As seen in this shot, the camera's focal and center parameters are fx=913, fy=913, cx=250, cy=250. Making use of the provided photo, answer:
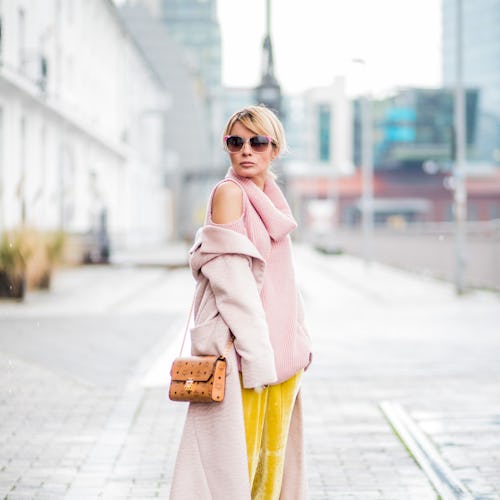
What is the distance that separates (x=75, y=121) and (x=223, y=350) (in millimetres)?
29811

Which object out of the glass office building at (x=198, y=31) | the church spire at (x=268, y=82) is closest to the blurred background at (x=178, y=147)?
the church spire at (x=268, y=82)

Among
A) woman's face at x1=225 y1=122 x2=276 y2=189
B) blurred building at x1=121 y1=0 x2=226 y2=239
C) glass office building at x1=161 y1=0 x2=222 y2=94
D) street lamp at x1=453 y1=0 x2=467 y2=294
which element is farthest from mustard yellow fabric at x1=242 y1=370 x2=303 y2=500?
glass office building at x1=161 y1=0 x2=222 y2=94

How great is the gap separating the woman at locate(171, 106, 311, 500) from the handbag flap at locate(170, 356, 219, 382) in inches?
1.7

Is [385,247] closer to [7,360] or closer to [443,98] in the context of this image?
[7,360]

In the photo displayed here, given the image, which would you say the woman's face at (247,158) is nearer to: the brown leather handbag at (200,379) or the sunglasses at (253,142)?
the sunglasses at (253,142)

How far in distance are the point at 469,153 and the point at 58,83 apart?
240 feet

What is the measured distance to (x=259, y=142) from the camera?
3004 millimetres

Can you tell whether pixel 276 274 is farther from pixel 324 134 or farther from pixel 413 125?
pixel 324 134

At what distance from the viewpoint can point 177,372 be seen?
2926 millimetres

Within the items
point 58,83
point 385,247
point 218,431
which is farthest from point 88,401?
point 385,247

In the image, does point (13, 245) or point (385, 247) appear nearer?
point (13, 245)

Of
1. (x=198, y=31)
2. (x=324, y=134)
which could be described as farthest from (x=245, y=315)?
(x=198, y=31)

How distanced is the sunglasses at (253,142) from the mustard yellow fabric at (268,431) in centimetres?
78

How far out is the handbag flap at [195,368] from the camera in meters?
2.86
